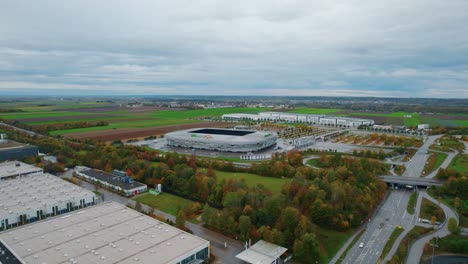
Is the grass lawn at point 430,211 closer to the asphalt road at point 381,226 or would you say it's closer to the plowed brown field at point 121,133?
the asphalt road at point 381,226

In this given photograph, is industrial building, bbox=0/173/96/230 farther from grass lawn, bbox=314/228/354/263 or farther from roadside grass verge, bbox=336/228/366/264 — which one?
roadside grass verge, bbox=336/228/366/264

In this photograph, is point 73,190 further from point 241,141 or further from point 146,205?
point 241,141

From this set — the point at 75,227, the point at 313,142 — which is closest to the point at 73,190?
the point at 75,227

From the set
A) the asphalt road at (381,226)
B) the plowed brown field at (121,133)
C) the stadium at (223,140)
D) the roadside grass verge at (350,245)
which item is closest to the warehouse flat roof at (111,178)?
the roadside grass verge at (350,245)

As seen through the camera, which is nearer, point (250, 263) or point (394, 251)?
point (250, 263)

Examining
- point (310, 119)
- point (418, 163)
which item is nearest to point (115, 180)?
point (418, 163)

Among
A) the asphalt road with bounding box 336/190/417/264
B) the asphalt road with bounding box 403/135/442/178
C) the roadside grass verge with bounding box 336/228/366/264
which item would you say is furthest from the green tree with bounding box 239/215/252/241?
the asphalt road with bounding box 403/135/442/178
